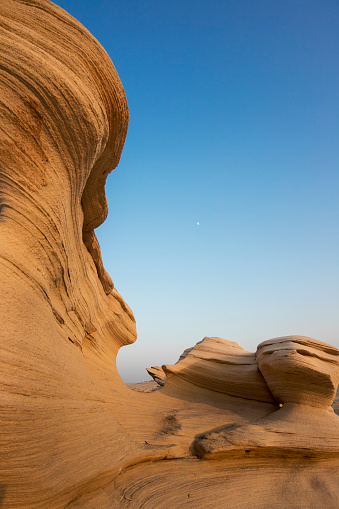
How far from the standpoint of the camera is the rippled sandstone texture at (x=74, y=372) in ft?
10.6

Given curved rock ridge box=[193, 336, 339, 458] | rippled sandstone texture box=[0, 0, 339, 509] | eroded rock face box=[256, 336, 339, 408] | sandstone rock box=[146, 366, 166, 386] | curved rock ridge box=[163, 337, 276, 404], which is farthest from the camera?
sandstone rock box=[146, 366, 166, 386]

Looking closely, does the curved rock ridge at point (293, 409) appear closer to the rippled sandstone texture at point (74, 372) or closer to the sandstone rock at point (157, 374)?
the rippled sandstone texture at point (74, 372)

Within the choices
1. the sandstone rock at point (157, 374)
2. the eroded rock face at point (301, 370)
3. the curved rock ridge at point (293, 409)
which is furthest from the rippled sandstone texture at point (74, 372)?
the sandstone rock at point (157, 374)

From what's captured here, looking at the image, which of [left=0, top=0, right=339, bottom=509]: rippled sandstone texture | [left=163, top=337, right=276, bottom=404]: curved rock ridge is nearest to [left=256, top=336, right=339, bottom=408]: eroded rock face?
[left=0, top=0, right=339, bottom=509]: rippled sandstone texture

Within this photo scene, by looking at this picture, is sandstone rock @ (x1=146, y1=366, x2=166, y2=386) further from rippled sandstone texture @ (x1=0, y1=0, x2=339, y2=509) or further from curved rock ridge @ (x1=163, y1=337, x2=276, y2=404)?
rippled sandstone texture @ (x1=0, y1=0, x2=339, y2=509)

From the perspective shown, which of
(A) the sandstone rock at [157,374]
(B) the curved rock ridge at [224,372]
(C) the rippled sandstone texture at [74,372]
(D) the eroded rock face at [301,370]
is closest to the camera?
(C) the rippled sandstone texture at [74,372]

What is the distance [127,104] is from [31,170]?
2.37 m

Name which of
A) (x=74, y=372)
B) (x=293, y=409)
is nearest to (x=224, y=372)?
(x=293, y=409)

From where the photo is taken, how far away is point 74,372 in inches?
166

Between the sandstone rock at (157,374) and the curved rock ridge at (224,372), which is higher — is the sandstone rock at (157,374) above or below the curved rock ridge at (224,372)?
below

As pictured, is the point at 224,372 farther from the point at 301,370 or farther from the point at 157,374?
the point at 157,374

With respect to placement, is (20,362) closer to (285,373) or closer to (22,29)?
(22,29)

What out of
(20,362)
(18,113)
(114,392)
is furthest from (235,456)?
(18,113)

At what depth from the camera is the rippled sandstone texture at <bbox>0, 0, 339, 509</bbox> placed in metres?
3.23
